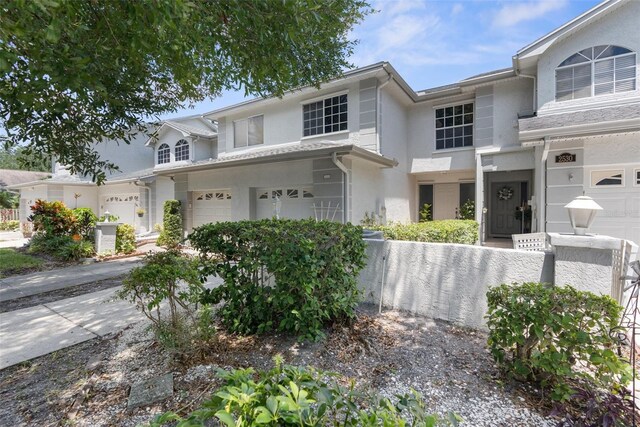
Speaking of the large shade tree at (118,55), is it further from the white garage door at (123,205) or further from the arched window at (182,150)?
the white garage door at (123,205)

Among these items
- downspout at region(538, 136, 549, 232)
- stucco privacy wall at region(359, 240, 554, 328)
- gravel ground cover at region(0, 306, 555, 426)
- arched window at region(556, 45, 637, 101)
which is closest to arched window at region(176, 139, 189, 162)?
gravel ground cover at region(0, 306, 555, 426)

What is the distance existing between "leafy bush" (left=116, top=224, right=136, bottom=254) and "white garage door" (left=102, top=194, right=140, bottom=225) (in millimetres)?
6962

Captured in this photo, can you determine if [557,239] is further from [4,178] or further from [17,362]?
[4,178]

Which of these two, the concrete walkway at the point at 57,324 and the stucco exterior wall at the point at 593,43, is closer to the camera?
the concrete walkway at the point at 57,324

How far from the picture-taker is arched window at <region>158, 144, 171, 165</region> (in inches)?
662

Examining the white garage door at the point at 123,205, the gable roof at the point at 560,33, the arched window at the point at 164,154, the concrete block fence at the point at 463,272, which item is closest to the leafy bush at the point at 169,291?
the concrete block fence at the point at 463,272

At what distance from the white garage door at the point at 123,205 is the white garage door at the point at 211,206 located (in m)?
5.80

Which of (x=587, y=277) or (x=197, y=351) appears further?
(x=587, y=277)

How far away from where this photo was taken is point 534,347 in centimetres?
278

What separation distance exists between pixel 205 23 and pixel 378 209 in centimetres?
854

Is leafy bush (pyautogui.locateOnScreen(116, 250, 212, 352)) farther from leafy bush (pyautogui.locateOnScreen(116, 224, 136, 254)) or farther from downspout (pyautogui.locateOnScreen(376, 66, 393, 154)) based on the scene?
leafy bush (pyautogui.locateOnScreen(116, 224, 136, 254))

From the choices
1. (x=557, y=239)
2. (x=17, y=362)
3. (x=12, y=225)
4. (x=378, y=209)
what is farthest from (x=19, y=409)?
(x=12, y=225)

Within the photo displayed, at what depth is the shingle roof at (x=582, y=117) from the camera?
7.51m

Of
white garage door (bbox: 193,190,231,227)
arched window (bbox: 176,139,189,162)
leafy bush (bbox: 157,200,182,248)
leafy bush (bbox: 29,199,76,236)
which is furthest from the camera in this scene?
arched window (bbox: 176,139,189,162)
